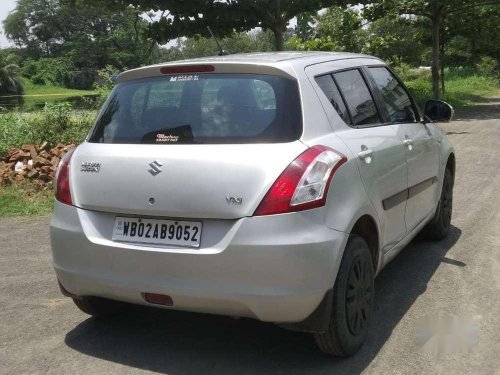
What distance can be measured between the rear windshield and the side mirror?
2.39m

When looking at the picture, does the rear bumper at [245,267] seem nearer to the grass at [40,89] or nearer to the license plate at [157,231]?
the license plate at [157,231]

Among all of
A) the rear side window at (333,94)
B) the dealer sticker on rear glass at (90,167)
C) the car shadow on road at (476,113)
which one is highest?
the rear side window at (333,94)

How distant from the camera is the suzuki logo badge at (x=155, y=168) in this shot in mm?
3344

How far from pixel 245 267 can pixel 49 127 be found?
26.4 ft

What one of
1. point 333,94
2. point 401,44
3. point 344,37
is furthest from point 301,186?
point 401,44

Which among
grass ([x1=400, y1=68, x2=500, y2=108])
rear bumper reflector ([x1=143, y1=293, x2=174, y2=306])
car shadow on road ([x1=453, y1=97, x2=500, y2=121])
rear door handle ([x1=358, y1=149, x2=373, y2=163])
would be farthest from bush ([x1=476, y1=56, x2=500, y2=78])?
rear bumper reflector ([x1=143, y1=293, x2=174, y2=306])

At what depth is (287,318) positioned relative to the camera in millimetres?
3203

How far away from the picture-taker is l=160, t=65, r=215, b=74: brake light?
3.67 m

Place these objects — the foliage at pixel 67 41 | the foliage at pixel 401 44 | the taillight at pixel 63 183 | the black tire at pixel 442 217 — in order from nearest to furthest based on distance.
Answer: the taillight at pixel 63 183 < the black tire at pixel 442 217 < the foliage at pixel 401 44 < the foliage at pixel 67 41

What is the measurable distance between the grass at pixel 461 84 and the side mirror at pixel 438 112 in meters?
23.1

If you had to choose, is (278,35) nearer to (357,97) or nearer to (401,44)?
(401,44)

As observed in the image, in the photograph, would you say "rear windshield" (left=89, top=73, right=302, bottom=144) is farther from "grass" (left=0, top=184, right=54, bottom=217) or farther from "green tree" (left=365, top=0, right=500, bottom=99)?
"green tree" (left=365, top=0, right=500, bottom=99)

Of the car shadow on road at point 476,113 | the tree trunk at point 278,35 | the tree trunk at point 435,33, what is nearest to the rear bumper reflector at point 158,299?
the car shadow on road at point 476,113

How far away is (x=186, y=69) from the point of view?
373cm
